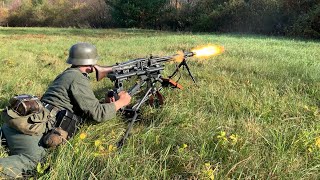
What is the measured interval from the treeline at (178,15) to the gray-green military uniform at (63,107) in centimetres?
2019

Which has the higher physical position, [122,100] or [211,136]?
[122,100]

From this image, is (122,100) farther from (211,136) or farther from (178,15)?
(178,15)

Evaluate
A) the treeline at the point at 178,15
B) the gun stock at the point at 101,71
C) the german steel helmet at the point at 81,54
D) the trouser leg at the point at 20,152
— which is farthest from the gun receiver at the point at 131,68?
the treeline at the point at 178,15

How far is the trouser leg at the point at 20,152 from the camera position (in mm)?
3324

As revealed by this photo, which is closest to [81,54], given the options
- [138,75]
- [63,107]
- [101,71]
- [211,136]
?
[101,71]

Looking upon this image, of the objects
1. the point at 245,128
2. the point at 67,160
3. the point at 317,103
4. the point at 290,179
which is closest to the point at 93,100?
the point at 67,160

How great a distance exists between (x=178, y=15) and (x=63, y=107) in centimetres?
3127

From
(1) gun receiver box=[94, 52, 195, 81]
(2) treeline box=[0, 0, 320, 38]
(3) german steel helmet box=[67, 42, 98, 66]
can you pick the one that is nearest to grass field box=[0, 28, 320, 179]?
(1) gun receiver box=[94, 52, 195, 81]

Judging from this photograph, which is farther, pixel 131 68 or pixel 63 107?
pixel 131 68

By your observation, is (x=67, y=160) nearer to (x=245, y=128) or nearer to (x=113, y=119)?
(x=113, y=119)

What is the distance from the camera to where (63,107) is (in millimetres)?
4109

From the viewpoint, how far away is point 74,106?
421 cm

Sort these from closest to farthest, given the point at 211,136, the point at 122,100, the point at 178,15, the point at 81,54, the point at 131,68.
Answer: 1. the point at 211,136
2. the point at 81,54
3. the point at 122,100
4. the point at 131,68
5. the point at 178,15

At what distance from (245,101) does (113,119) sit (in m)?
2.00
